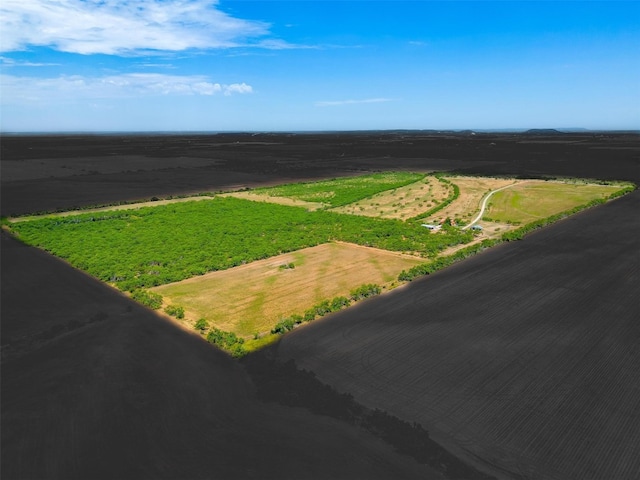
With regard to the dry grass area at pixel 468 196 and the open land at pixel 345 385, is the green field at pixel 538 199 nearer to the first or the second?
the dry grass area at pixel 468 196

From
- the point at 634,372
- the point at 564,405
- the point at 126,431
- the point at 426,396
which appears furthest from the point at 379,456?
the point at 634,372

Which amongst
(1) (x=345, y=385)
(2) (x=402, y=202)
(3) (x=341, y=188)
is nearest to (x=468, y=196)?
(2) (x=402, y=202)

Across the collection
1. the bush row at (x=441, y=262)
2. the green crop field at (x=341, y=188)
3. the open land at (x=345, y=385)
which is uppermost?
the green crop field at (x=341, y=188)

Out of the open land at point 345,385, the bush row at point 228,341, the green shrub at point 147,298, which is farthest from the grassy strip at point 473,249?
the green shrub at point 147,298

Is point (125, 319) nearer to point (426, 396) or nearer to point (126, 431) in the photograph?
point (126, 431)

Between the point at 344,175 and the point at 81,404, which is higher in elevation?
the point at 344,175

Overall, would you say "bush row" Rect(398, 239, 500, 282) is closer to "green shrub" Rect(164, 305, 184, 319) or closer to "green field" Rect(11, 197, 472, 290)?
"green field" Rect(11, 197, 472, 290)
